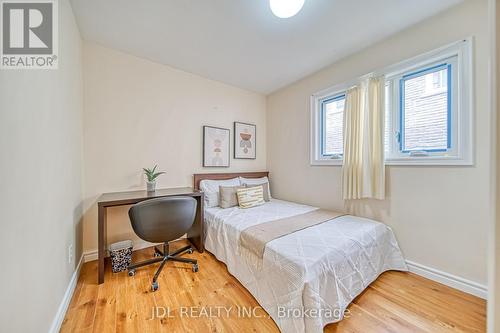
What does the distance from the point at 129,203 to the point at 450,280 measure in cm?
305

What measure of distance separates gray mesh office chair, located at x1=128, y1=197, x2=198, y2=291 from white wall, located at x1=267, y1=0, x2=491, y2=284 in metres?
1.88

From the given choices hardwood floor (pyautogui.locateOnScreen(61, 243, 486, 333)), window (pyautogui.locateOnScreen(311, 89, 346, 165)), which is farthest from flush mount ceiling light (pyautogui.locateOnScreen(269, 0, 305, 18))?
hardwood floor (pyautogui.locateOnScreen(61, 243, 486, 333))

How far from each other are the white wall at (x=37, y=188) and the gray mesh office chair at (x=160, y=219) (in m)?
0.49

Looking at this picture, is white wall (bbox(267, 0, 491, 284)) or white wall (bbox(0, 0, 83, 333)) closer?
white wall (bbox(0, 0, 83, 333))

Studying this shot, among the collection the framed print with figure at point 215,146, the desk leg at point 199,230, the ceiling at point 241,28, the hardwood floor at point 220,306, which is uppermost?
the ceiling at point 241,28

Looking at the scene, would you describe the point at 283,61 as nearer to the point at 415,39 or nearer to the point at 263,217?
the point at 415,39

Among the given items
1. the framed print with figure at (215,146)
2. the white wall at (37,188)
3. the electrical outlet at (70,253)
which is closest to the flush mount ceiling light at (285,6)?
the white wall at (37,188)

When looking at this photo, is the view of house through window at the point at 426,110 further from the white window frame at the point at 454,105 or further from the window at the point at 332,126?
the window at the point at 332,126

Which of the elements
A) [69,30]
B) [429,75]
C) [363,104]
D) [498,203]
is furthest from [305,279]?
[69,30]

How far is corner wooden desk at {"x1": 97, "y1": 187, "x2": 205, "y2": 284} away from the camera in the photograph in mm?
1740

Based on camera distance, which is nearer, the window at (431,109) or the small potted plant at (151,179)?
the window at (431,109)

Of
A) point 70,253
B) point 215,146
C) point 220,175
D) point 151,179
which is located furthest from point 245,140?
point 70,253

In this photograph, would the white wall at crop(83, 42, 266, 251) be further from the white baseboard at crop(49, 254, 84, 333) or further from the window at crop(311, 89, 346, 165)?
the window at crop(311, 89, 346, 165)

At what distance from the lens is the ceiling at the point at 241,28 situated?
5.34 ft
